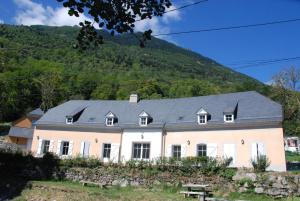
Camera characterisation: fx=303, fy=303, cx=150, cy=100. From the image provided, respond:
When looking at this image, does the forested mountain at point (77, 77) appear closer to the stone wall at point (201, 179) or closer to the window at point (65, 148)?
the window at point (65, 148)

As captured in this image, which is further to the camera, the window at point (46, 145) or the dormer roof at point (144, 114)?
the window at point (46, 145)

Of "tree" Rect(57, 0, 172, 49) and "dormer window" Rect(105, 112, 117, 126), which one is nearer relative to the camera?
"tree" Rect(57, 0, 172, 49)

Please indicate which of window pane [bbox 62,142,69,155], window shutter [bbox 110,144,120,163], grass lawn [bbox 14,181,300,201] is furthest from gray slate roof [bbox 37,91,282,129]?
grass lawn [bbox 14,181,300,201]

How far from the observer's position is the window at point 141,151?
26969 mm

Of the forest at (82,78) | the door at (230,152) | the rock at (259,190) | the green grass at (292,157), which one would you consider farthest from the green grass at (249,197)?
the forest at (82,78)

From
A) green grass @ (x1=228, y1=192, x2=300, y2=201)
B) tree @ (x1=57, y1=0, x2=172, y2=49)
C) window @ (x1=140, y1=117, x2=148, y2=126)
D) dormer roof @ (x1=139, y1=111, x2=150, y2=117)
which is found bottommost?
green grass @ (x1=228, y1=192, x2=300, y2=201)

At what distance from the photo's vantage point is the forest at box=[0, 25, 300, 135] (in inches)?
2430

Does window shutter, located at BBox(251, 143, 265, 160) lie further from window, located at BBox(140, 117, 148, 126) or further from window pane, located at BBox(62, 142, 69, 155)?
window pane, located at BBox(62, 142, 69, 155)

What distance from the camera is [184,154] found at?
2548 cm

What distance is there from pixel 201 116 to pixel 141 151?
619 cm

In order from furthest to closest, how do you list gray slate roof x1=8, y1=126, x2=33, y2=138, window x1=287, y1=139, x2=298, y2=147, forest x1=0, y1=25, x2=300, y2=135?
forest x1=0, y1=25, x2=300, y2=135 < window x1=287, y1=139, x2=298, y2=147 < gray slate roof x1=8, y1=126, x2=33, y2=138

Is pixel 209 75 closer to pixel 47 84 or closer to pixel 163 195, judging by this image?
pixel 47 84

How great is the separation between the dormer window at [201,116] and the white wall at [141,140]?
3676 millimetres

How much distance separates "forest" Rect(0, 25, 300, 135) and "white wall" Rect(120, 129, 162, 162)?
16.5 m
